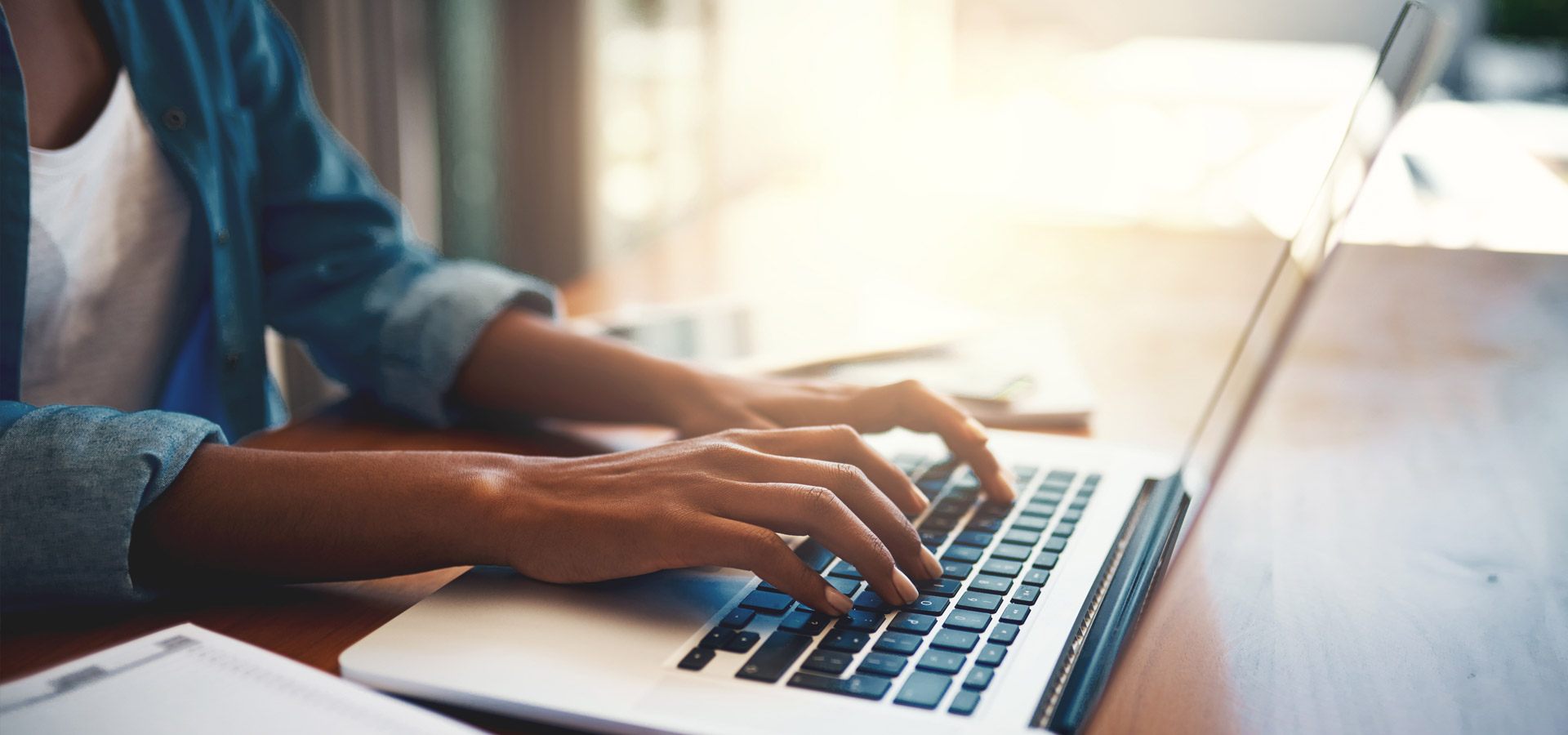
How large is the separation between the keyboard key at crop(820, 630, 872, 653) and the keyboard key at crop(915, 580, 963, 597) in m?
0.06

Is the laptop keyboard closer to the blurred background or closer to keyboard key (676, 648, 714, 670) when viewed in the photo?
keyboard key (676, 648, 714, 670)

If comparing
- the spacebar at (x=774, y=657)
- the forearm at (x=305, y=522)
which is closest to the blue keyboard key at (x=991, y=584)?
the spacebar at (x=774, y=657)

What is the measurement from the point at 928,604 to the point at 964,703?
0.09m

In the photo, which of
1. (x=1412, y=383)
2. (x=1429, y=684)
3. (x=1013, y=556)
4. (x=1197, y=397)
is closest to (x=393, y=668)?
(x=1013, y=556)

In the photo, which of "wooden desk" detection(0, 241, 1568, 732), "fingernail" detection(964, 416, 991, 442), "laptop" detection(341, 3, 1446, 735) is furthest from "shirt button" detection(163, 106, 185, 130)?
"fingernail" detection(964, 416, 991, 442)

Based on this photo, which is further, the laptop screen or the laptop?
the laptop screen

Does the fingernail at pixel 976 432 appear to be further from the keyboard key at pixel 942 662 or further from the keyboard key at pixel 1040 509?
the keyboard key at pixel 942 662

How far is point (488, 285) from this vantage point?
0.90m

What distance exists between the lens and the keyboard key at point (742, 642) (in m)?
0.48

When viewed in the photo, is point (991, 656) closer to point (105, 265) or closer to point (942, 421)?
point (942, 421)

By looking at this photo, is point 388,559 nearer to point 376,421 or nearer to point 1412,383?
point 376,421

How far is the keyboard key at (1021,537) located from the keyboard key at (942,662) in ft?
0.49

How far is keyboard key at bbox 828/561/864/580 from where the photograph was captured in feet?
1.82

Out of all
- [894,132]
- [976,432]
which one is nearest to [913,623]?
[976,432]
